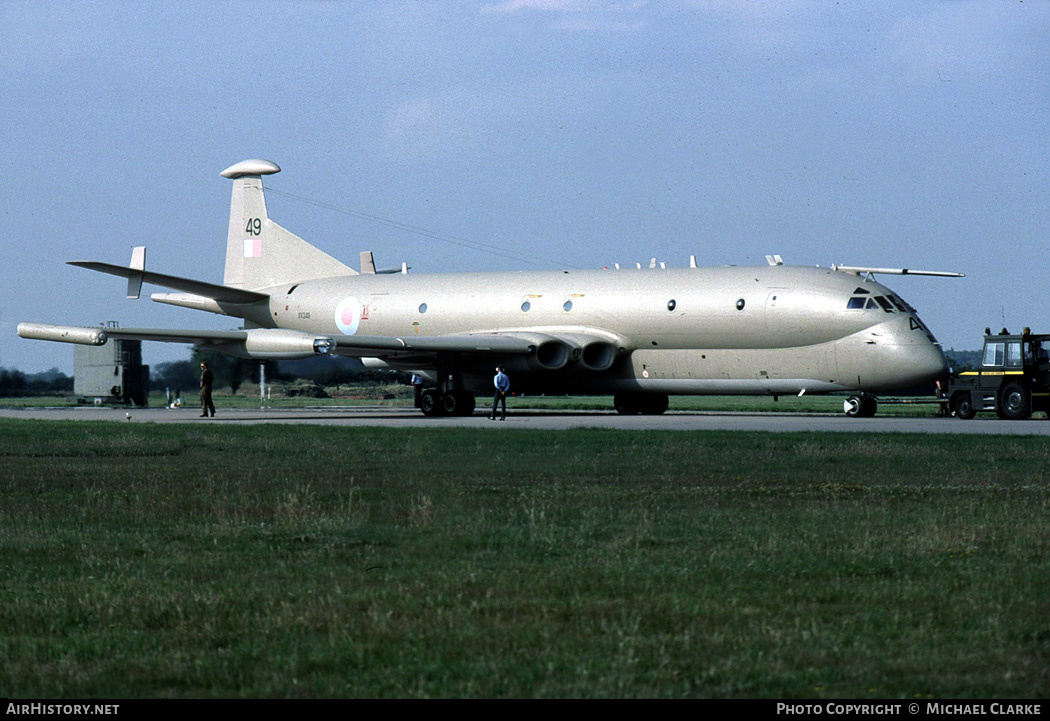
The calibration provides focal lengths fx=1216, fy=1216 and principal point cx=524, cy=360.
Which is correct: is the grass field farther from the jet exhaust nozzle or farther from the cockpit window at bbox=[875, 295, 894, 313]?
the jet exhaust nozzle

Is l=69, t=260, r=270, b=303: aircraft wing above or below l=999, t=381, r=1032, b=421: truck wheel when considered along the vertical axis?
above

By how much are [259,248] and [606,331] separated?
46.1ft

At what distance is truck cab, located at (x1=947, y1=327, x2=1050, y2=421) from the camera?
28281 millimetres

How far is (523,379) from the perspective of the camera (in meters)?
33.0

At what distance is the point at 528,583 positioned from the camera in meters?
6.67

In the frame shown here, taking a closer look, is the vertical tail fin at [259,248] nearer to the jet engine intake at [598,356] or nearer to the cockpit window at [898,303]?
the jet engine intake at [598,356]

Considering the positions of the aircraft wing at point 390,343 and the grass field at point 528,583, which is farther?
the aircraft wing at point 390,343

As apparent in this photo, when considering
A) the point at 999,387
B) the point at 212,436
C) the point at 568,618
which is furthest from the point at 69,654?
the point at 999,387

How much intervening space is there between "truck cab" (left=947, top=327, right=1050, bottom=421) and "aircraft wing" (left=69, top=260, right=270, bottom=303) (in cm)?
2079

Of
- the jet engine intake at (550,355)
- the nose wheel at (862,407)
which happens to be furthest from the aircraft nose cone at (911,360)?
the jet engine intake at (550,355)

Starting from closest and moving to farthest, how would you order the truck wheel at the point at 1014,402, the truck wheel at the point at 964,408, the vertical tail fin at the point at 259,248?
the truck wheel at the point at 1014,402, the truck wheel at the point at 964,408, the vertical tail fin at the point at 259,248

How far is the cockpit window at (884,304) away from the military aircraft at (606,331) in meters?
0.08

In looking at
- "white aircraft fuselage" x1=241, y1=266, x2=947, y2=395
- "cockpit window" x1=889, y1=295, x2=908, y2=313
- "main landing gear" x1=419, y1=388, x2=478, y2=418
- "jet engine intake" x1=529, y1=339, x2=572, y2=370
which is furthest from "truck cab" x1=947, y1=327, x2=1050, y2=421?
"main landing gear" x1=419, y1=388, x2=478, y2=418

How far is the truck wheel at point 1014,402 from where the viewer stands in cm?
2809
